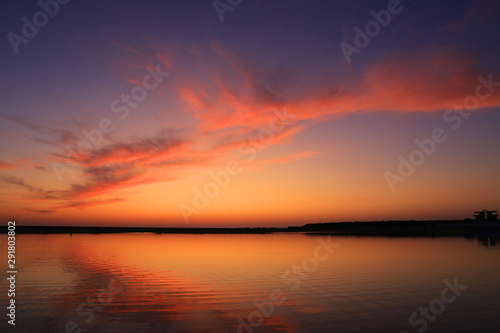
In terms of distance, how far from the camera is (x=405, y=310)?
16.9 m

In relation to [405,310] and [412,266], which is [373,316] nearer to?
[405,310]

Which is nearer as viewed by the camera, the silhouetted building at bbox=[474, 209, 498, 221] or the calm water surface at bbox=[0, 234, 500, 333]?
the calm water surface at bbox=[0, 234, 500, 333]

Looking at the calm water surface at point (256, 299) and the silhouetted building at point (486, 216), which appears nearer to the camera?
the calm water surface at point (256, 299)

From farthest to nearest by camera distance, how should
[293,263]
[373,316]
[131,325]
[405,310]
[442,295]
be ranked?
[293,263], [442,295], [405,310], [373,316], [131,325]

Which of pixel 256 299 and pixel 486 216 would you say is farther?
pixel 486 216

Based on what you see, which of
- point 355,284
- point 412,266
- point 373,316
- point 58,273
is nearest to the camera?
point 373,316

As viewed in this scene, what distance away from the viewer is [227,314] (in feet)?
53.4

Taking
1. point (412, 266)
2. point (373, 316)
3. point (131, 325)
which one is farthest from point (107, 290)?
point (412, 266)

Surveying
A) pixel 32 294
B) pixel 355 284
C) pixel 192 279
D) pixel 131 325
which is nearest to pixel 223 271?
pixel 192 279

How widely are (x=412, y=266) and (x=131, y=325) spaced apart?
26252mm

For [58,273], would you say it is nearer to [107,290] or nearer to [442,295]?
[107,290]

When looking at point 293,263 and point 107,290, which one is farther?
point 293,263

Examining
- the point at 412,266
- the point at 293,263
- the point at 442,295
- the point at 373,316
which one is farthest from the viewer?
the point at 293,263

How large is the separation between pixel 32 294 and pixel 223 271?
14.3 metres
